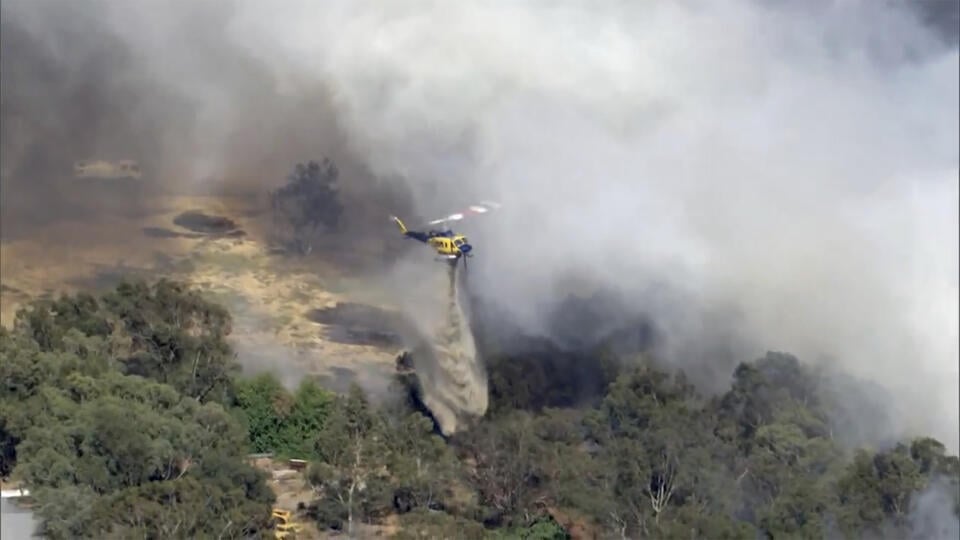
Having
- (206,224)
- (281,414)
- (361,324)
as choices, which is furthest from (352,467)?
(206,224)

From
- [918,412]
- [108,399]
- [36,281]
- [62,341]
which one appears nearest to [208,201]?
[36,281]

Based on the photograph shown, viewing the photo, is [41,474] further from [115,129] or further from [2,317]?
[115,129]

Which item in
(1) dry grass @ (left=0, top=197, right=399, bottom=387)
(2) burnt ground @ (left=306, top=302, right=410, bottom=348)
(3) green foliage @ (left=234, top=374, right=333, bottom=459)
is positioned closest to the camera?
(3) green foliage @ (left=234, top=374, right=333, bottom=459)

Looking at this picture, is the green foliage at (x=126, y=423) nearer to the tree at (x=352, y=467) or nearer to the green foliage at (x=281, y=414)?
the green foliage at (x=281, y=414)

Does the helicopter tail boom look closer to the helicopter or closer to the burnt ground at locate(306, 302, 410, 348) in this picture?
the helicopter

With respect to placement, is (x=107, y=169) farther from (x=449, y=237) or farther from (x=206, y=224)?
(x=449, y=237)

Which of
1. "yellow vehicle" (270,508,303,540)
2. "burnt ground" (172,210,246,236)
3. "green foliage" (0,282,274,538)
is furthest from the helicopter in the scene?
"burnt ground" (172,210,246,236)
